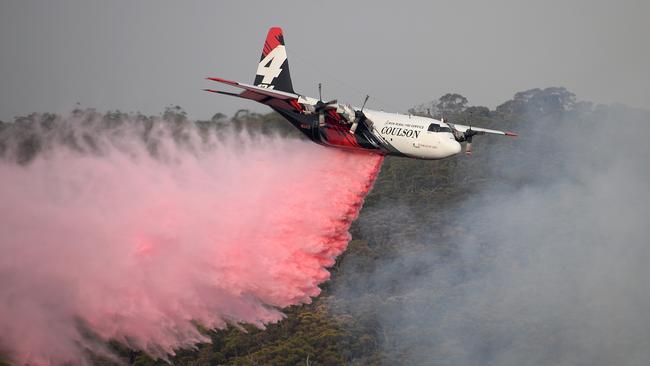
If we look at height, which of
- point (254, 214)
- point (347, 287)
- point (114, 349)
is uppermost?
point (254, 214)

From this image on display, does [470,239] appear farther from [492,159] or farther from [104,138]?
[104,138]

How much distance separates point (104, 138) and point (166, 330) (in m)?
7.55

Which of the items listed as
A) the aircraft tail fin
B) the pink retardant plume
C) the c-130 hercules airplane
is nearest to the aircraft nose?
the c-130 hercules airplane

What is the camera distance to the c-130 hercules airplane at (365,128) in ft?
126

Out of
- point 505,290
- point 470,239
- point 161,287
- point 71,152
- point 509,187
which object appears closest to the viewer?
point 161,287

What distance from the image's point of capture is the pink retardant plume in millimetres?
39188

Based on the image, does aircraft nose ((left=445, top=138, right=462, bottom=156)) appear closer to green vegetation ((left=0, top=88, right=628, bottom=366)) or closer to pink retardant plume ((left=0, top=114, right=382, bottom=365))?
pink retardant plume ((left=0, top=114, right=382, bottom=365))

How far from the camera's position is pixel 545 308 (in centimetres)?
5597

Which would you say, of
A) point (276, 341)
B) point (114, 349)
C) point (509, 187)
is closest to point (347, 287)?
point (276, 341)

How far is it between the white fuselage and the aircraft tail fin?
4418 mm

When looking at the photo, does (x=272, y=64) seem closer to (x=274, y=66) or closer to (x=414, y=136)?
(x=274, y=66)

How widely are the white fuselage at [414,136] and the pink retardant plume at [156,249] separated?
5.16 ft

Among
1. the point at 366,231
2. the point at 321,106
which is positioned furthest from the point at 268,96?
the point at 366,231

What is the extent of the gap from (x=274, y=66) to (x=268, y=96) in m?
2.68
